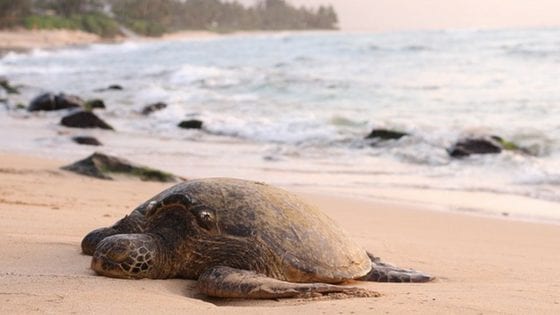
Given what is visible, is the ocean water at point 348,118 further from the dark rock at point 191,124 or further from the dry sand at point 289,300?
the dry sand at point 289,300

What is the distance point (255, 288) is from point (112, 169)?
4.68 m

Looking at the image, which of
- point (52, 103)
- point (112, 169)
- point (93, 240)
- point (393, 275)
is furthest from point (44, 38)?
point (393, 275)

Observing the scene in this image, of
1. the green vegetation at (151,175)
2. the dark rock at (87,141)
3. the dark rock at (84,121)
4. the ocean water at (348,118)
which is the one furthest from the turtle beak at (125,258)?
the dark rock at (84,121)

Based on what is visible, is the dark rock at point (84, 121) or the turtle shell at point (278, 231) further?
the dark rock at point (84, 121)

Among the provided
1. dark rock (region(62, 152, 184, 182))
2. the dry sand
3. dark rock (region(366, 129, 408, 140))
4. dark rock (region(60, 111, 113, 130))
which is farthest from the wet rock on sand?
dark rock (region(60, 111, 113, 130))

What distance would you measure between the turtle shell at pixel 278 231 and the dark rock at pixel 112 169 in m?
3.63

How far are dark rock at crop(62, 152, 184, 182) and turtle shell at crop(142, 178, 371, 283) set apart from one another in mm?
3632

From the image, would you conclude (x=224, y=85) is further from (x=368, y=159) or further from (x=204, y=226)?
(x=204, y=226)

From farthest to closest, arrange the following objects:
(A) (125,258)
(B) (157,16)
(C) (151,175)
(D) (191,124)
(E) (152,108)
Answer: (B) (157,16) < (E) (152,108) < (D) (191,124) < (C) (151,175) < (A) (125,258)

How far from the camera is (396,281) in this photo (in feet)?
13.0

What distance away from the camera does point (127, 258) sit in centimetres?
349

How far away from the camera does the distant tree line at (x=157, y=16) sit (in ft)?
261

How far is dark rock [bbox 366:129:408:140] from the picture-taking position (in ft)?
38.0

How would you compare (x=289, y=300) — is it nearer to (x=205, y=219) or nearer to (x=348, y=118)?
(x=205, y=219)
